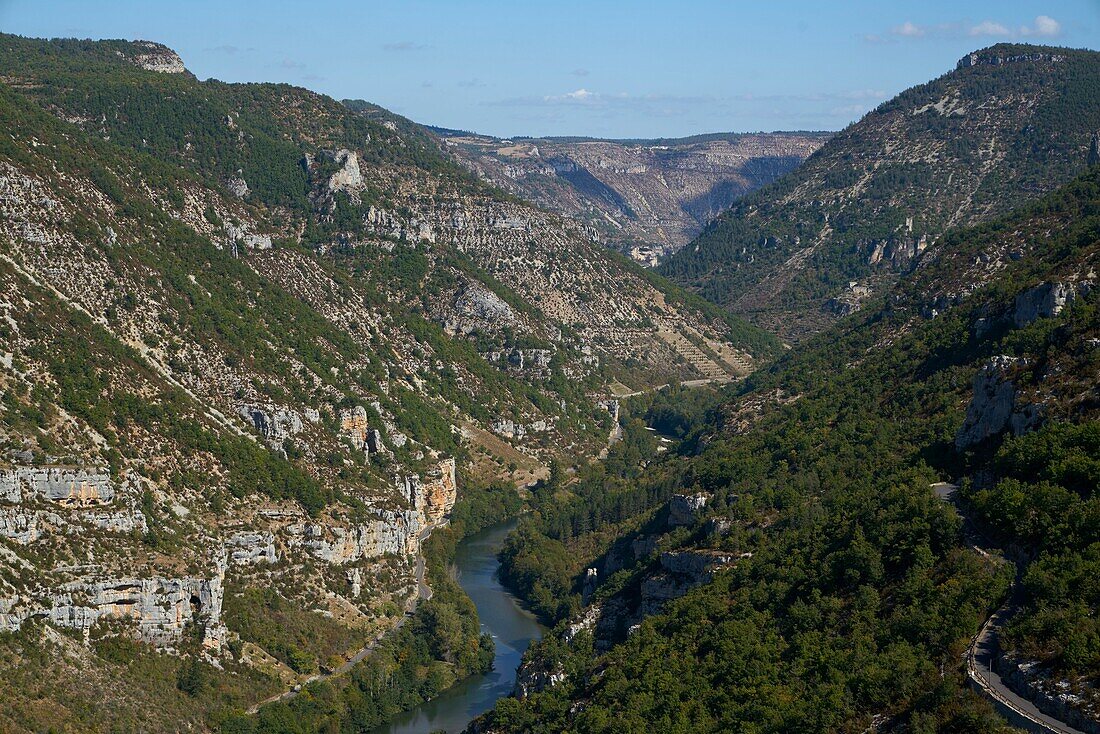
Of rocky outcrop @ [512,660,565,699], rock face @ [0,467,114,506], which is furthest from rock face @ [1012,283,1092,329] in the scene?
rock face @ [0,467,114,506]

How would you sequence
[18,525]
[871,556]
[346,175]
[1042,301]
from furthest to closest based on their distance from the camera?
[346,175]
[1042,301]
[18,525]
[871,556]

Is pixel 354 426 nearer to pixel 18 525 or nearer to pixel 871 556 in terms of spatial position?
pixel 18 525

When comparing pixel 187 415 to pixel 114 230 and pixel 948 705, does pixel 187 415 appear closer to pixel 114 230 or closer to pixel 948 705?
pixel 114 230

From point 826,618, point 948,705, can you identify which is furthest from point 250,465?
point 948,705

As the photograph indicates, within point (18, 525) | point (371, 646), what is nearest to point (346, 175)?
point (371, 646)

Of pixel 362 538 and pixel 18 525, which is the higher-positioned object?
pixel 18 525

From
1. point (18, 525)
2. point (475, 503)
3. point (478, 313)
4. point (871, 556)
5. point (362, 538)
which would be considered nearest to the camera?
point (871, 556)

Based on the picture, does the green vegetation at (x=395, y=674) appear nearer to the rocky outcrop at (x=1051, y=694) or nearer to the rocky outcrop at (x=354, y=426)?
the rocky outcrop at (x=354, y=426)
